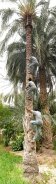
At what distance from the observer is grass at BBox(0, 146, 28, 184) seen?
12.3 meters

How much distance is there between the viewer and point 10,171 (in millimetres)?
14719

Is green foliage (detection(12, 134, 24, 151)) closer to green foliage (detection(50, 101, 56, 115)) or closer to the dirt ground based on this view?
the dirt ground

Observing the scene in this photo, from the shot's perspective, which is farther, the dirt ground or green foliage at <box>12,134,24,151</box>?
green foliage at <box>12,134,24,151</box>

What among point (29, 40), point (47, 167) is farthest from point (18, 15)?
point (47, 167)

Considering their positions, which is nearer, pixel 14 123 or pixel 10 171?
pixel 10 171

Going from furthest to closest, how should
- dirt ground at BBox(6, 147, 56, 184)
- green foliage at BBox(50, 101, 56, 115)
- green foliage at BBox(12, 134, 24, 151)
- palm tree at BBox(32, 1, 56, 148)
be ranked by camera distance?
1. green foliage at BBox(50, 101, 56, 115)
2. green foliage at BBox(12, 134, 24, 151)
3. palm tree at BBox(32, 1, 56, 148)
4. dirt ground at BBox(6, 147, 56, 184)

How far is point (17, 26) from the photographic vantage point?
19375 mm

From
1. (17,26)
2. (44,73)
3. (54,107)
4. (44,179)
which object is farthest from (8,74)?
(44,179)

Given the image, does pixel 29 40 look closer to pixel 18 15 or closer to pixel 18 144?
pixel 18 15

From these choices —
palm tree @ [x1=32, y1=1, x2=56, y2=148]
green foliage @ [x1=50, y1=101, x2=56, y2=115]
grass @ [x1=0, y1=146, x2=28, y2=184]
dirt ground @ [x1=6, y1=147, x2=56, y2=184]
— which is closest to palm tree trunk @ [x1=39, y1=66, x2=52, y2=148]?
palm tree @ [x1=32, y1=1, x2=56, y2=148]

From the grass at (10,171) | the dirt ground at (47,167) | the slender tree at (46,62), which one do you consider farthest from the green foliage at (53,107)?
the grass at (10,171)

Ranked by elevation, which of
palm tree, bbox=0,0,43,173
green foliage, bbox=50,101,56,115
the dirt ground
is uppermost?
palm tree, bbox=0,0,43,173

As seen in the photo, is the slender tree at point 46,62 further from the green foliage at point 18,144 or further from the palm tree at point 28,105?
the palm tree at point 28,105

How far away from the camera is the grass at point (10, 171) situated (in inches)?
482
